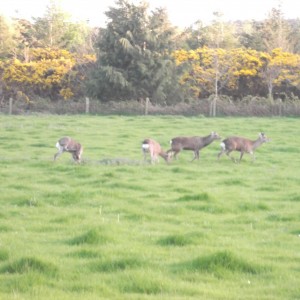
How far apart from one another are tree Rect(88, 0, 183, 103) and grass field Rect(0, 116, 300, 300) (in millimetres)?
27432

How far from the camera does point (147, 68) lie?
54750 millimetres

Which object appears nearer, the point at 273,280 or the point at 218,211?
the point at 273,280

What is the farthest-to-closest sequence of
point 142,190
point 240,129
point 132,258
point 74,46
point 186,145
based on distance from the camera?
point 74,46 → point 240,129 → point 186,145 → point 142,190 → point 132,258

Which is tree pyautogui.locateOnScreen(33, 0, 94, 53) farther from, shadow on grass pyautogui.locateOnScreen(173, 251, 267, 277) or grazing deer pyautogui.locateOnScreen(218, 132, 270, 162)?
shadow on grass pyautogui.locateOnScreen(173, 251, 267, 277)

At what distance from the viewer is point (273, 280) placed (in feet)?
29.8

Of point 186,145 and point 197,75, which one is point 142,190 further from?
point 197,75

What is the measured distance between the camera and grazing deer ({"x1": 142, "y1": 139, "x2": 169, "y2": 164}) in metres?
24.0

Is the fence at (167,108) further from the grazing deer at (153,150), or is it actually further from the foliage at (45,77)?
the grazing deer at (153,150)

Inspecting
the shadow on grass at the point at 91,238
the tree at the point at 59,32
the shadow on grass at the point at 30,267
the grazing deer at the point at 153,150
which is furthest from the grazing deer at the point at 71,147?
the tree at the point at 59,32

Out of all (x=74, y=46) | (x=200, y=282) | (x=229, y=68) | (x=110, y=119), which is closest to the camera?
(x=200, y=282)

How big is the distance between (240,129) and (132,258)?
2583cm

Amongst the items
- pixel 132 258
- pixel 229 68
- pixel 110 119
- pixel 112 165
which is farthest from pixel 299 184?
pixel 229 68

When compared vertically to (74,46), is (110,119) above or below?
below

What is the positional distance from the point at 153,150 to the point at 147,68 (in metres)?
31.3
